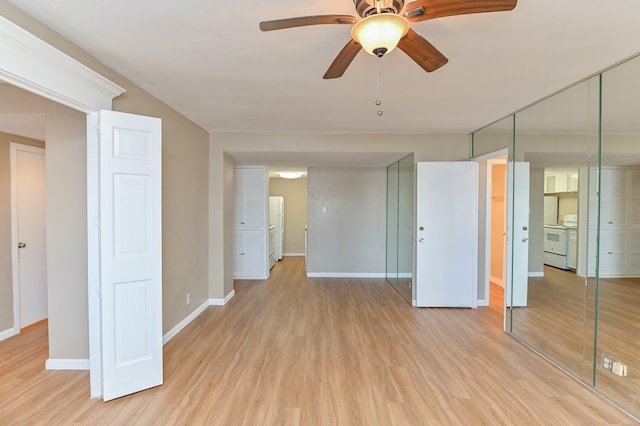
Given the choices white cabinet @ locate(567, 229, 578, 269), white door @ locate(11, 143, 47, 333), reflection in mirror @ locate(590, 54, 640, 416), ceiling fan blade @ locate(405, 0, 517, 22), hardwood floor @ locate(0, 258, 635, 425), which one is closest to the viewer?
ceiling fan blade @ locate(405, 0, 517, 22)

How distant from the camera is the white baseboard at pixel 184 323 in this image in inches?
120

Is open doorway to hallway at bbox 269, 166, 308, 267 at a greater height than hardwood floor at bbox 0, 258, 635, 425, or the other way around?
open doorway to hallway at bbox 269, 166, 308, 267

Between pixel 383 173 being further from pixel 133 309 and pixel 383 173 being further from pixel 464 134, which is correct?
pixel 133 309

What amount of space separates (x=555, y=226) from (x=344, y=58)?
2.50m

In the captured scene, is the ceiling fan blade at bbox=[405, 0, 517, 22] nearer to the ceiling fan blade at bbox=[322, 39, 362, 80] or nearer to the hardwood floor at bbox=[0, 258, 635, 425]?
the ceiling fan blade at bbox=[322, 39, 362, 80]

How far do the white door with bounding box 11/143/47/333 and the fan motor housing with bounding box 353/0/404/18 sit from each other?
153 inches

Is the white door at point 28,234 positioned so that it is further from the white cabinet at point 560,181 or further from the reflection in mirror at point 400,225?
the white cabinet at point 560,181

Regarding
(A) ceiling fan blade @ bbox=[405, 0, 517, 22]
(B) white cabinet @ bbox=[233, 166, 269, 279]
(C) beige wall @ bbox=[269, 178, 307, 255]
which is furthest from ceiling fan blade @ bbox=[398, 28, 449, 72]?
(C) beige wall @ bbox=[269, 178, 307, 255]

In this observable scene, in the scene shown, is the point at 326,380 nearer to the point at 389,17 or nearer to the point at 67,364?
the point at 67,364

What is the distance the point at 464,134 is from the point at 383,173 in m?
1.95

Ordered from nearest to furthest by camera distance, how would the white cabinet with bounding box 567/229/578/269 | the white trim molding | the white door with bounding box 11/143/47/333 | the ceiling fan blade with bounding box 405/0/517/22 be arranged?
the ceiling fan blade with bounding box 405/0/517/22 < the white cabinet with bounding box 567/229/578/269 < the white trim molding < the white door with bounding box 11/143/47/333

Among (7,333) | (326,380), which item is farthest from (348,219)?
(7,333)

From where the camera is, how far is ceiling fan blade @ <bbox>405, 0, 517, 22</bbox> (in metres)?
1.16

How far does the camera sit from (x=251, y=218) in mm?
5621
